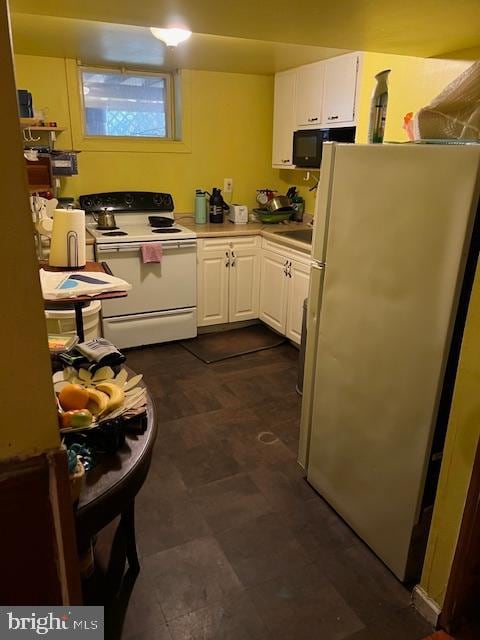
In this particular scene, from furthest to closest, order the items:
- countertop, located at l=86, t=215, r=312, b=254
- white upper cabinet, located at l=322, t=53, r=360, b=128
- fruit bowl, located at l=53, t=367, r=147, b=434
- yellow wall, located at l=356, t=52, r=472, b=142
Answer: countertop, located at l=86, t=215, r=312, b=254, white upper cabinet, located at l=322, t=53, r=360, b=128, yellow wall, located at l=356, t=52, r=472, b=142, fruit bowl, located at l=53, t=367, r=147, b=434

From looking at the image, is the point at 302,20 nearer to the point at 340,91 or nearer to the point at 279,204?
the point at 340,91

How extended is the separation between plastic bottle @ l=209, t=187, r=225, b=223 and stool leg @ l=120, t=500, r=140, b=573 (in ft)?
9.65

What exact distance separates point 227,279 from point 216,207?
2.26 ft

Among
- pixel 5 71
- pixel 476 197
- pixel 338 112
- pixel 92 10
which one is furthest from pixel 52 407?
pixel 338 112

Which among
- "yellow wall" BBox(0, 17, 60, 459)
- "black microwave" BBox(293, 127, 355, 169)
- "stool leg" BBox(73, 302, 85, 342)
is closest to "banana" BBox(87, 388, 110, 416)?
"yellow wall" BBox(0, 17, 60, 459)

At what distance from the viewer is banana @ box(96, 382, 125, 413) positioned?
1.23m

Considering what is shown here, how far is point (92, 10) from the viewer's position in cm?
163

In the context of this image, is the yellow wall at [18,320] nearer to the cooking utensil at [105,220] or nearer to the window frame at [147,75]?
the cooking utensil at [105,220]

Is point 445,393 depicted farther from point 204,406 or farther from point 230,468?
point 204,406

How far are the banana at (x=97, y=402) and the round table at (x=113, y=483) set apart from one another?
101 millimetres

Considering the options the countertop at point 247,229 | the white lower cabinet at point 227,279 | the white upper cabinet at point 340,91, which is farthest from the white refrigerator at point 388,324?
the white lower cabinet at point 227,279

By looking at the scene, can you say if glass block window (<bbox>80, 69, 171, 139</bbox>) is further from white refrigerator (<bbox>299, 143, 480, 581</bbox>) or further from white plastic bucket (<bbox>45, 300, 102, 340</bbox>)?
white refrigerator (<bbox>299, 143, 480, 581</bbox>)

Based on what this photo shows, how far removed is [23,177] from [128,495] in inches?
30.1

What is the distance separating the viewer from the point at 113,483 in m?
1.07
